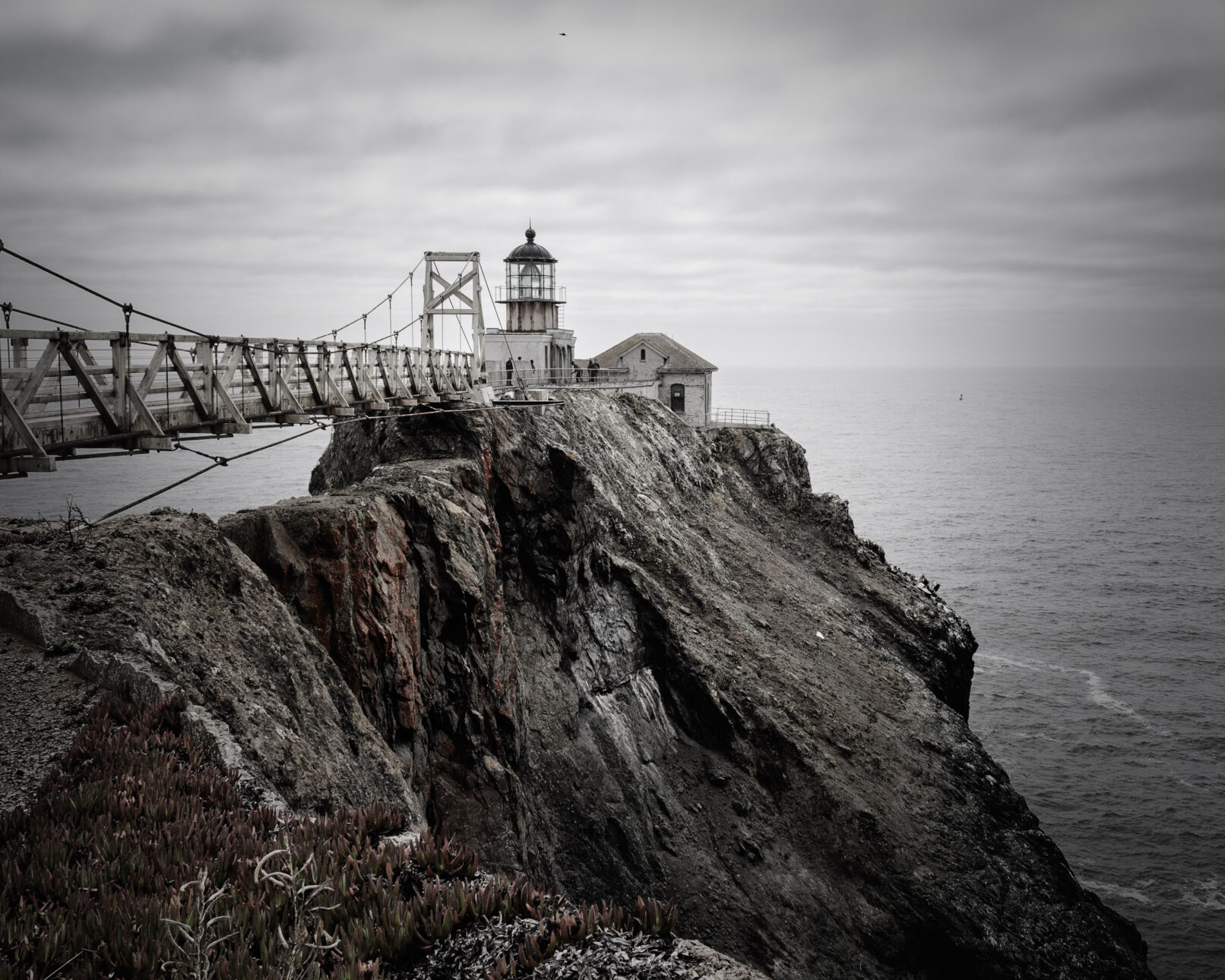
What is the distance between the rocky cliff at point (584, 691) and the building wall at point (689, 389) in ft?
74.3

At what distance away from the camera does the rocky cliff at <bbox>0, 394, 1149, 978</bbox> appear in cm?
1345

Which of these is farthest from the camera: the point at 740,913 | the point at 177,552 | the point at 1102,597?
the point at 1102,597

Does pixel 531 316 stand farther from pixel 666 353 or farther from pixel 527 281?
pixel 666 353

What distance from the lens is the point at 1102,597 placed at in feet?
199

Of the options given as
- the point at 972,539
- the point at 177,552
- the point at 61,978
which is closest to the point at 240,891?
the point at 61,978

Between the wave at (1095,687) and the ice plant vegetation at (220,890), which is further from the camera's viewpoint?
the wave at (1095,687)

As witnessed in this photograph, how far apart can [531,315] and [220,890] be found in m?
51.9

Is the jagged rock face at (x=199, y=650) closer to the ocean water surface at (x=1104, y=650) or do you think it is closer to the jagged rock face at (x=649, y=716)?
the jagged rock face at (x=649, y=716)

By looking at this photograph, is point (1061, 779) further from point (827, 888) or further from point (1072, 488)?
point (1072, 488)

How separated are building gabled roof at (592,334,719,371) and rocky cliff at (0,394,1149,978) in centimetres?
2327

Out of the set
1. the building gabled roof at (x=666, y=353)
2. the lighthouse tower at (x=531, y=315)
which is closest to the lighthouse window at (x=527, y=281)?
the lighthouse tower at (x=531, y=315)

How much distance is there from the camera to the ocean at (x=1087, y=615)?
106 feet

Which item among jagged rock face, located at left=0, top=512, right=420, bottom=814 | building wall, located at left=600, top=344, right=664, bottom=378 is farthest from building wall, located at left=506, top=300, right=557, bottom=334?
jagged rock face, located at left=0, top=512, right=420, bottom=814

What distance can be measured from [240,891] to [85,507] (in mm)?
72926
